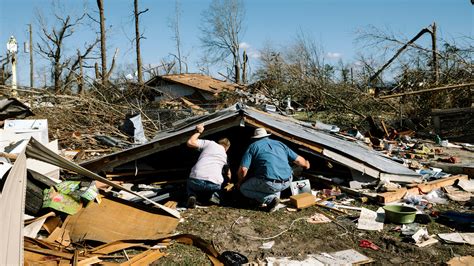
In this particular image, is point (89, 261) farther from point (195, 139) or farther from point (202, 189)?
point (195, 139)

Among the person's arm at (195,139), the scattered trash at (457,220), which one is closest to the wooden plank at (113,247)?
the person's arm at (195,139)

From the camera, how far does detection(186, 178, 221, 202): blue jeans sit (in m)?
6.21

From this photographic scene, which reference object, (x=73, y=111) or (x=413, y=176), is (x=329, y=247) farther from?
(x=73, y=111)

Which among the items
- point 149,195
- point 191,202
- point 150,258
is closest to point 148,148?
point 149,195

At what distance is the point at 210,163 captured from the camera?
20.7ft

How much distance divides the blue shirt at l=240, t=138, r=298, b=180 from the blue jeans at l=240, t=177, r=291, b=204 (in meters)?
0.09

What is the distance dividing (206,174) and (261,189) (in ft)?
2.84

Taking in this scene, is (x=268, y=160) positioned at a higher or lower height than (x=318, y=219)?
higher

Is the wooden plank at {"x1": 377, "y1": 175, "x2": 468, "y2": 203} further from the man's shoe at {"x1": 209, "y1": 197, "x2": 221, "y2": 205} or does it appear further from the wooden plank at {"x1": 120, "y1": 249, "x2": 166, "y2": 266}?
the wooden plank at {"x1": 120, "y1": 249, "x2": 166, "y2": 266}

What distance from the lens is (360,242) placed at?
15.6 ft

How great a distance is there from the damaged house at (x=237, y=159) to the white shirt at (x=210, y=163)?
47cm

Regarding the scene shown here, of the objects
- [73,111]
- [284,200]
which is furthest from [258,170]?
[73,111]

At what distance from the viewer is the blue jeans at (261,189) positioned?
5.93 metres

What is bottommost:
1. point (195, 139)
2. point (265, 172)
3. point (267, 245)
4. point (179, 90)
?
point (267, 245)
